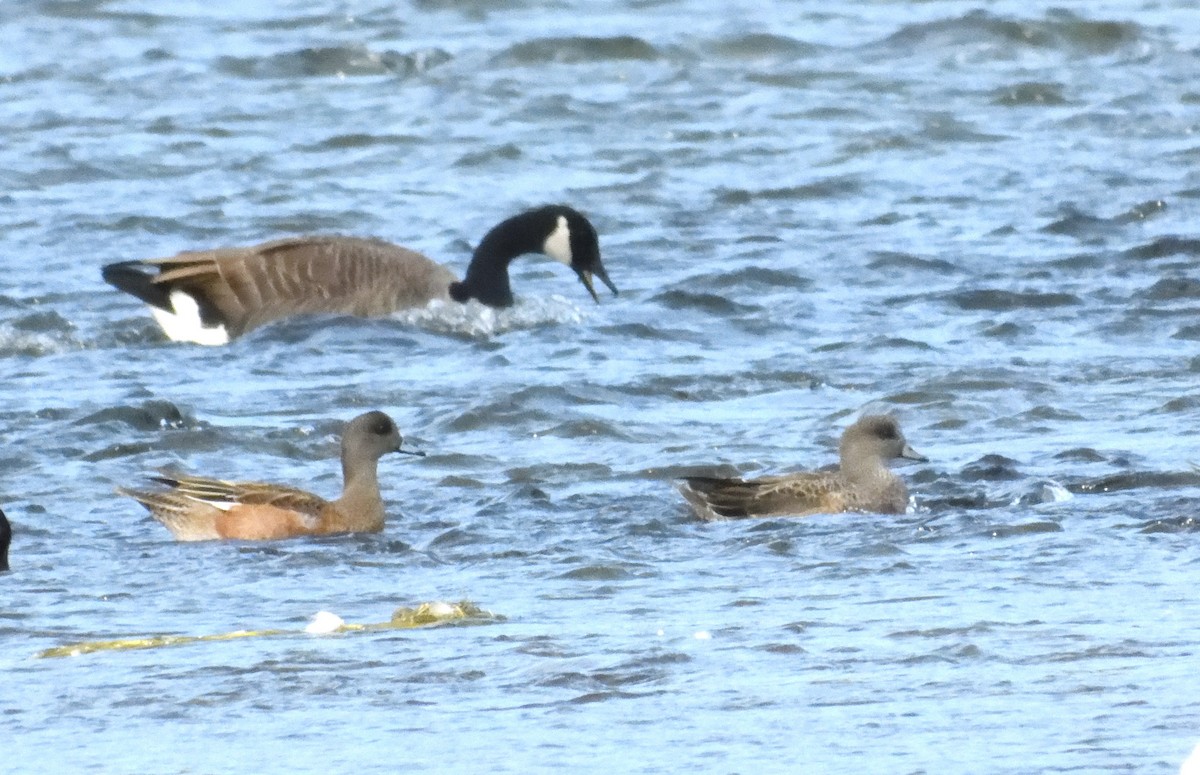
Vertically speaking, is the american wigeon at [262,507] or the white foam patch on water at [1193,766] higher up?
the white foam patch on water at [1193,766]

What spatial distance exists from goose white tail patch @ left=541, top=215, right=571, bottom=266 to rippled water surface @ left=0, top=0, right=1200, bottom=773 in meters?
0.26

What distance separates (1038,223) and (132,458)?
728 centimetres

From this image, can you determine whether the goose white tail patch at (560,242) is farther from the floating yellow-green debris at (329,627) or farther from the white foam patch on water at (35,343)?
the floating yellow-green debris at (329,627)

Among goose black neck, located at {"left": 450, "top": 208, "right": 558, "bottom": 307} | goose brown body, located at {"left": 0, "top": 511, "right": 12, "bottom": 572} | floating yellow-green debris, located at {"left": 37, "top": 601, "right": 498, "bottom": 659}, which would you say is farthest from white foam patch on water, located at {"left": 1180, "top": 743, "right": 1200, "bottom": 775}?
goose black neck, located at {"left": 450, "top": 208, "right": 558, "bottom": 307}

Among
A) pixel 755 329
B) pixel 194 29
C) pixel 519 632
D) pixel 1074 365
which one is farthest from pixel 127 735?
pixel 194 29

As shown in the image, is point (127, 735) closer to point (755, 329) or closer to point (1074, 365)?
point (1074, 365)

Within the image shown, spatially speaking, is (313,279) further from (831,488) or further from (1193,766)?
(1193,766)

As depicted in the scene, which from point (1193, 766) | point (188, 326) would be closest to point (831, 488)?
point (1193, 766)

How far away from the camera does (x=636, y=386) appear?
12219 mm

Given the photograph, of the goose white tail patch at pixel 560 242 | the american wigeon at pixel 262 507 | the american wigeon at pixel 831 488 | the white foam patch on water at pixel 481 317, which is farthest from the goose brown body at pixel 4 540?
the goose white tail patch at pixel 560 242

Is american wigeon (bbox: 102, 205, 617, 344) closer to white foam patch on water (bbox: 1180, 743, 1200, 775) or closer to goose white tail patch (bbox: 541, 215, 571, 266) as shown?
goose white tail patch (bbox: 541, 215, 571, 266)

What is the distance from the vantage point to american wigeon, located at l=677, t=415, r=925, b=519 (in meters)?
9.34

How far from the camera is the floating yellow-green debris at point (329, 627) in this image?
7.23 meters

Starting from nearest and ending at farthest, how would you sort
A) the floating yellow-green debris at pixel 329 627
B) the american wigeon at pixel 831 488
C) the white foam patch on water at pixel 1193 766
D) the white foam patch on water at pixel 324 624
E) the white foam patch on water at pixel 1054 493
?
1. the white foam patch on water at pixel 1193 766
2. the floating yellow-green debris at pixel 329 627
3. the white foam patch on water at pixel 324 624
4. the white foam patch on water at pixel 1054 493
5. the american wigeon at pixel 831 488
